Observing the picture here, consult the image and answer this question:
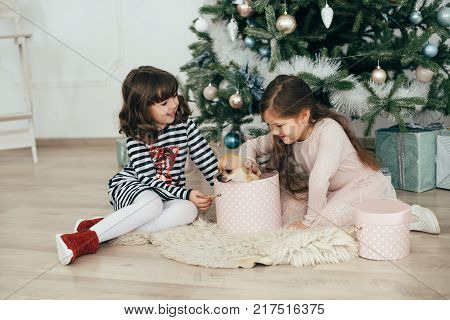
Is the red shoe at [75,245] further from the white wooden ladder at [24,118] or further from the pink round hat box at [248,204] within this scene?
the white wooden ladder at [24,118]

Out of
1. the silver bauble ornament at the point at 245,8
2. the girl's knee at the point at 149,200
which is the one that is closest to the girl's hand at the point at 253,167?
the girl's knee at the point at 149,200

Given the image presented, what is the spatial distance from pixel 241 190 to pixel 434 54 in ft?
2.59

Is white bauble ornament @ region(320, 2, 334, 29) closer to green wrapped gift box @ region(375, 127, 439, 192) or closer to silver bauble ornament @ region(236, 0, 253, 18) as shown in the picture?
silver bauble ornament @ region(236, 0, 253, 18)

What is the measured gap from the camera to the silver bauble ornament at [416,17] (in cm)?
172

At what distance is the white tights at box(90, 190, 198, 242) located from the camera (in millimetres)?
1385

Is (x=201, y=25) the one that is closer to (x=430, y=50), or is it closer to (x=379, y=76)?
(x=379, y=76)

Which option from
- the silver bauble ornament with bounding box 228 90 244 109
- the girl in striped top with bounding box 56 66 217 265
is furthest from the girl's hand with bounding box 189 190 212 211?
the silver bauble ornament with bounding box 228 90 244 109

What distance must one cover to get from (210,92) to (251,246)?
70 centimetres

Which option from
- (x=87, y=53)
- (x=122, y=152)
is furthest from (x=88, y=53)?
(x=122, y=152)

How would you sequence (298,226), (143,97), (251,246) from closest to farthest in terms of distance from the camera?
(251,246) < (298,226) < (143,97)

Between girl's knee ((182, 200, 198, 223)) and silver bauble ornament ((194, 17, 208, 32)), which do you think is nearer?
girl's knee ((182, 200, 198, 223))

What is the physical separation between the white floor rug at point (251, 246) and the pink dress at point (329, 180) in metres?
0.11

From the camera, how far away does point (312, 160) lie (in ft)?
4.87
